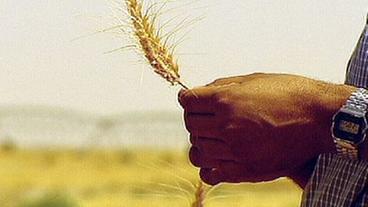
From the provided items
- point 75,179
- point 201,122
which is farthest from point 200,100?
point 75,179

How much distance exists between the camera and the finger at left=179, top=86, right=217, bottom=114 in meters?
1.31

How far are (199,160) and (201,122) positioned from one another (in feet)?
0.16

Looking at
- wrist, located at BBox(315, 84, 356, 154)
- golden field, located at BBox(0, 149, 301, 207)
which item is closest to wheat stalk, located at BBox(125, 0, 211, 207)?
wrist, located at BBox(315, 84, 356, 154)

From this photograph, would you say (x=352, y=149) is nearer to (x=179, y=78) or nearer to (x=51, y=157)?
(x=179, y=78)

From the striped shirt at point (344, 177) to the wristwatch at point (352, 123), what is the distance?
25 millimetres

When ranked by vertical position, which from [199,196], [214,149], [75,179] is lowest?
[75,179]

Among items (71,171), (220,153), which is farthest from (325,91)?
(71,171)

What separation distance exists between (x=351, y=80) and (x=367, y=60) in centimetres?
4

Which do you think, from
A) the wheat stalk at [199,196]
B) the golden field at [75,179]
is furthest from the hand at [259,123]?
the golden field at [75,179]

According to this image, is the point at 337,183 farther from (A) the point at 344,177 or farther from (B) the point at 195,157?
(B) the point at 195,157

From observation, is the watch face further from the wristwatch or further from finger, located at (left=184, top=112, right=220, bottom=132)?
finger, located at (left=184, top=112, right=220, bottom=132)

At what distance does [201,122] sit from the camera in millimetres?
1316

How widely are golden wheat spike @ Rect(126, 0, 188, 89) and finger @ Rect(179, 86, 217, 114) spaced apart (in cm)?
3

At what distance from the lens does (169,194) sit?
1.55 m
